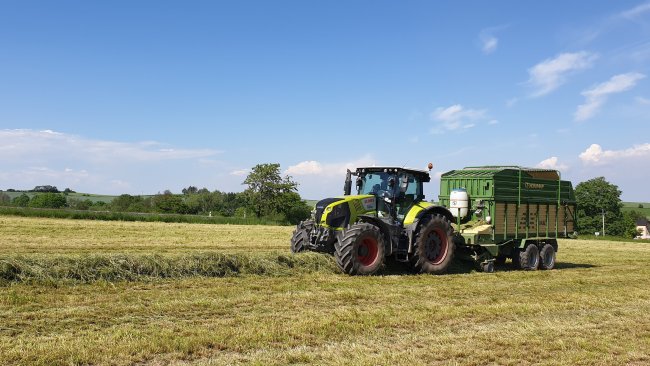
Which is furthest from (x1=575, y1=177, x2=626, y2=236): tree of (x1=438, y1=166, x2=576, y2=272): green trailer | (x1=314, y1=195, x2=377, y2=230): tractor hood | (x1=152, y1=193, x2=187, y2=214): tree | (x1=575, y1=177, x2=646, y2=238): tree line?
(x1=314, y1=195, x2=377, y2=230): tractor hood

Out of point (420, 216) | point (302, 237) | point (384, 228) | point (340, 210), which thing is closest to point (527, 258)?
point (420, 216)

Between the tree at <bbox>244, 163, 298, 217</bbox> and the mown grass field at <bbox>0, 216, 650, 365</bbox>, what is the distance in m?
50.5

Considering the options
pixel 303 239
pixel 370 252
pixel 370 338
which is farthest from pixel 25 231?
pixel 370 338

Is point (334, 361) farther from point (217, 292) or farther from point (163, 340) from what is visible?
point (217, 292)

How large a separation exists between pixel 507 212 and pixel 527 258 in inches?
53.0

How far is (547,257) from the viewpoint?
51.2ft

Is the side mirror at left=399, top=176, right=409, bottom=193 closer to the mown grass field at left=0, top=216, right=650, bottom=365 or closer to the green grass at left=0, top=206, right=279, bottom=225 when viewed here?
the mown grass field at left=0, top=216, right=650, bottom=365

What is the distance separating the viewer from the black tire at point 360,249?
11.5m

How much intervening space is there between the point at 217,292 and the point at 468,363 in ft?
15.4

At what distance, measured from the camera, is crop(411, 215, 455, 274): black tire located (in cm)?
1261

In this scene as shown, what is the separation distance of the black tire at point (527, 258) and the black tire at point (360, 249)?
4.73 meters

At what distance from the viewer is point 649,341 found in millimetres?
6531

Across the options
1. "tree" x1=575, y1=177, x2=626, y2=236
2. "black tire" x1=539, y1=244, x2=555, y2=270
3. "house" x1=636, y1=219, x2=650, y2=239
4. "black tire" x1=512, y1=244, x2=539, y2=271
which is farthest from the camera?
"house" x1=636, y1=219, x2=650, y2=239

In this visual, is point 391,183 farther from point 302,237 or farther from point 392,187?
point 302,237
